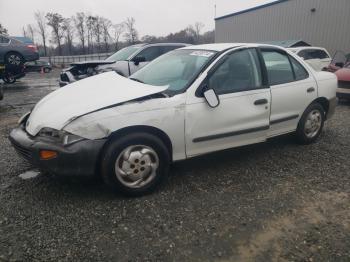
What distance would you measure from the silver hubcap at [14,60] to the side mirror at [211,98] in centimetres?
1323

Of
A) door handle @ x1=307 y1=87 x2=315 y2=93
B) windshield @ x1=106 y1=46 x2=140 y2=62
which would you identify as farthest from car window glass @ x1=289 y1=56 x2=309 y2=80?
windshield @ x1=106 y1=46 x2=140 y2=62

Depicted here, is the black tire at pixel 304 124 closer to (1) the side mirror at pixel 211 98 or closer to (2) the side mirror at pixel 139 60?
(1) the side mirror at pixel 211 98

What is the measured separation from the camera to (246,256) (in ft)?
7.89

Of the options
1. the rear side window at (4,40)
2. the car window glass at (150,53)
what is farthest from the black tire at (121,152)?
the rear side window at (4,40)

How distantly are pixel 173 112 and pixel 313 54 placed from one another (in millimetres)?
10919

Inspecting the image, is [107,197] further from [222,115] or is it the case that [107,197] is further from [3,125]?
[3,125]

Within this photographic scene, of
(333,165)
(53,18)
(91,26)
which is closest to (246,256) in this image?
(333,165)

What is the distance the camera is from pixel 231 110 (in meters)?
3.62

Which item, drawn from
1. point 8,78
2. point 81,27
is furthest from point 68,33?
point 8,78

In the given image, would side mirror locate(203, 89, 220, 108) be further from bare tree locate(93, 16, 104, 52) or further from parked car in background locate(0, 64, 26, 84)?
bare tree locate(93, 16, 104, 52)

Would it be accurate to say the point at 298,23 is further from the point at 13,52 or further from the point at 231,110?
the point at 231,110

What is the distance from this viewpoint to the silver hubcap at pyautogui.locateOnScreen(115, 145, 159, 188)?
3096mm


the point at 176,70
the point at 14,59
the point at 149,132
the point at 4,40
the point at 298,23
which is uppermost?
the point at 298,23

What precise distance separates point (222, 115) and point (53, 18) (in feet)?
185
